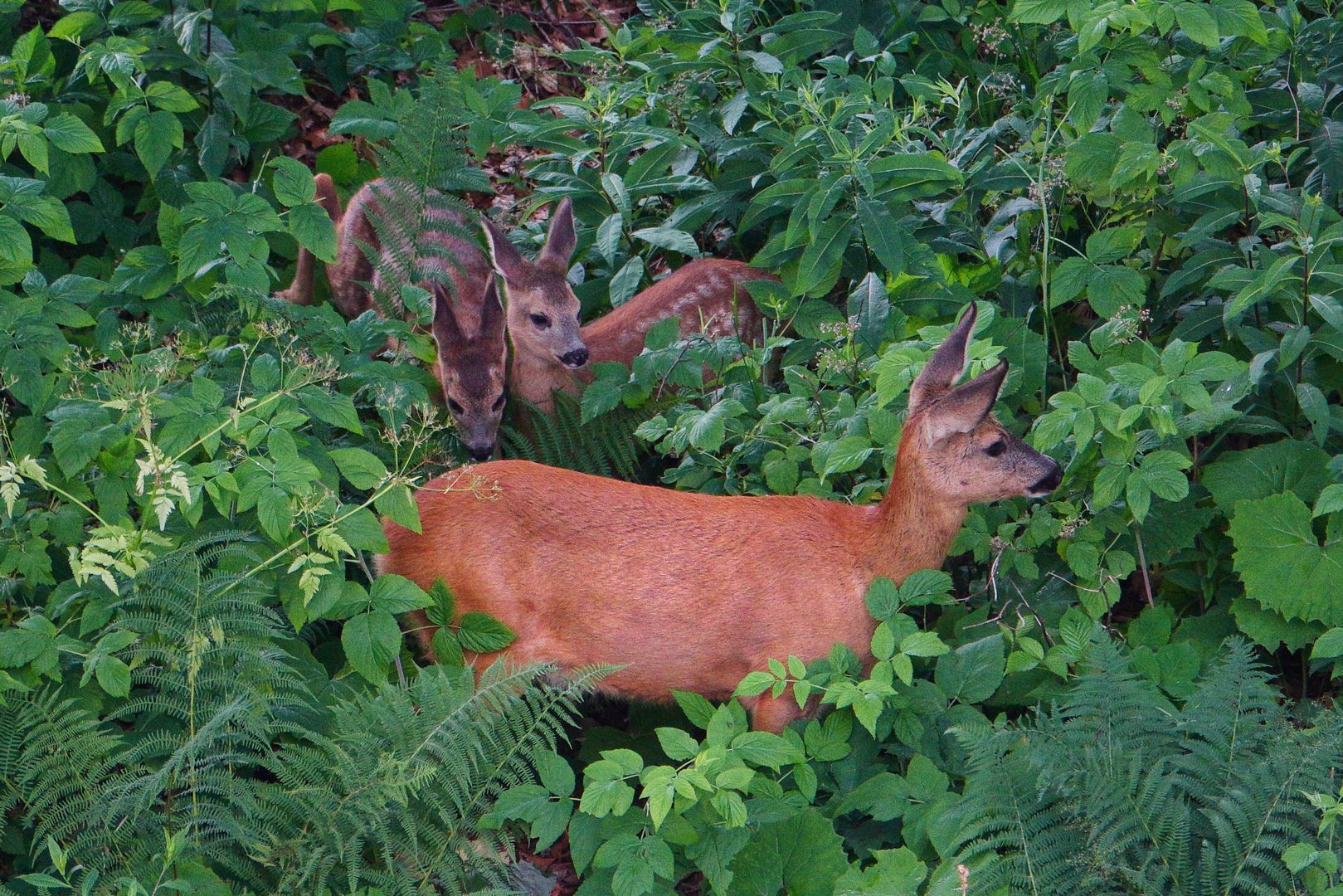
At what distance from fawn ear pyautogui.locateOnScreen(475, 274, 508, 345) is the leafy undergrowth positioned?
48cm

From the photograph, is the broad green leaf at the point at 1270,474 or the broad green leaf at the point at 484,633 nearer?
the broad green leaf at the point at 484,633

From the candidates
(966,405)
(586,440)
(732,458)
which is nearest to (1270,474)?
(966,405)

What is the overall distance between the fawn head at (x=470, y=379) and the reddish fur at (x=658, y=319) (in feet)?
1.10

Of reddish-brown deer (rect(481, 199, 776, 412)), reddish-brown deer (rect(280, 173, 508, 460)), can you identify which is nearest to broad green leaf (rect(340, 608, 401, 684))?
reddish-brown deer (rect(280, 173, 508, 460))

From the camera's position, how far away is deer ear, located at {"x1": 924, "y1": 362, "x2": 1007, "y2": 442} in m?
4.22

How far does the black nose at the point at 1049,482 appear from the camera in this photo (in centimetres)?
443

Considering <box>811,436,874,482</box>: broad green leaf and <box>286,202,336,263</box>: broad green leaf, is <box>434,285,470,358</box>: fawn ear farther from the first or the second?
<box>811,436,874,482</box>: broad green leaf

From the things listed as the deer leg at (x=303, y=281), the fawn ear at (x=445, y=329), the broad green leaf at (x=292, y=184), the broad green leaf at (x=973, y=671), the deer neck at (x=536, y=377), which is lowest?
the deer neck at (x=536, y=377)

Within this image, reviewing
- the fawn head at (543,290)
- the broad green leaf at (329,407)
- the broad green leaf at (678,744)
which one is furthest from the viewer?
the fawn head at (543,290)

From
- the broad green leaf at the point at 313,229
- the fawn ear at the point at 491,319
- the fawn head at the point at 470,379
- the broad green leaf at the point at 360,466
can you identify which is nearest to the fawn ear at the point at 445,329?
the fawn head at the point at 470,379

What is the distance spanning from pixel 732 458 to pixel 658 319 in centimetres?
135

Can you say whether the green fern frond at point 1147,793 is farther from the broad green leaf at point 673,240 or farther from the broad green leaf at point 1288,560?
the broad green leaf at point 673,240

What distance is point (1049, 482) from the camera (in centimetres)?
444

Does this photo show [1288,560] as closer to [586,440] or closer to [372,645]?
[586,440]
